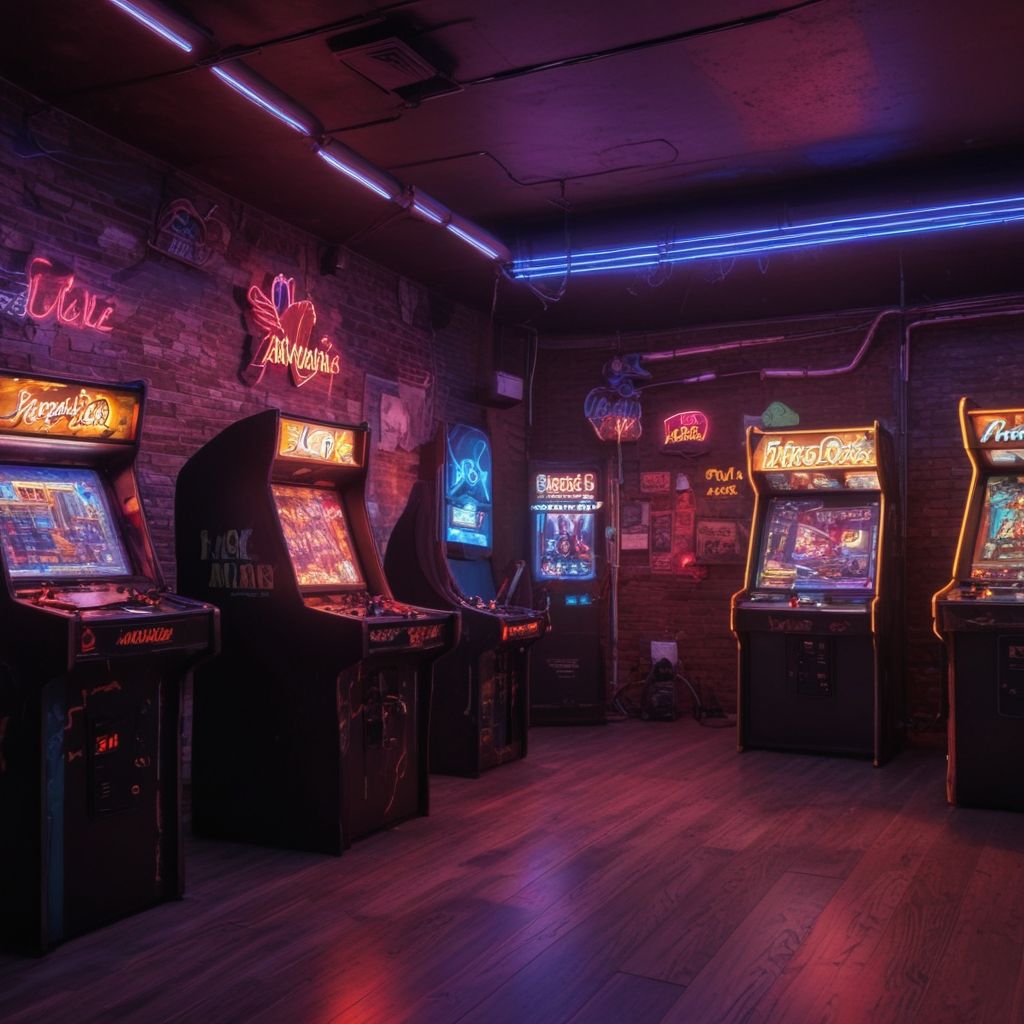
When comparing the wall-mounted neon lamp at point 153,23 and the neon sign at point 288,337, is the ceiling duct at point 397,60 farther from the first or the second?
the neon sign at point 288,337

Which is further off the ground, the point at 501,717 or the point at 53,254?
the point at 53,254

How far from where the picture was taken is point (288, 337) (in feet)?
20.4

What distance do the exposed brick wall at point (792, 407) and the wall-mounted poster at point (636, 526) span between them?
9 cm

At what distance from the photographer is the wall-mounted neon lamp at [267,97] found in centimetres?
441

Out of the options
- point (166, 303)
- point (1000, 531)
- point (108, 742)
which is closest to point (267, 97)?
point (166, 303)

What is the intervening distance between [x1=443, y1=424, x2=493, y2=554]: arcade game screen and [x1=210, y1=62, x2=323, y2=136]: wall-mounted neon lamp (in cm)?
249

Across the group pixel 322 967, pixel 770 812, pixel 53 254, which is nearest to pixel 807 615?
pixel 770 812

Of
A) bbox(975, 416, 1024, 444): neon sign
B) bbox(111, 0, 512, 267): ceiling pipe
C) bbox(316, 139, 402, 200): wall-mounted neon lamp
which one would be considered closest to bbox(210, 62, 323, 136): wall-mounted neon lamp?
bbox(111, 0, 512, 267): ceiling pipe

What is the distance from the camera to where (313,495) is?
4.77m

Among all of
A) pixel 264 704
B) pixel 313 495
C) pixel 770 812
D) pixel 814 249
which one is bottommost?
pixel 770 812

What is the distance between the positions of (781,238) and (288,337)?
312cm

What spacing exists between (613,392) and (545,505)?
146cm

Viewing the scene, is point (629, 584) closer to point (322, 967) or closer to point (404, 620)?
point (404, 620)

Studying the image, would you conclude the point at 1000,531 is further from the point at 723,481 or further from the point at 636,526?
the point at 636,526
